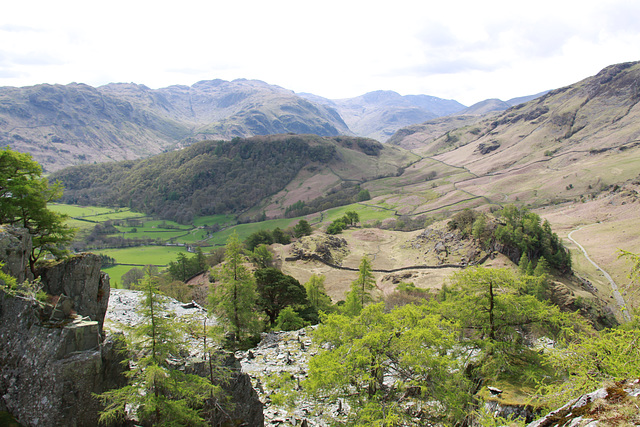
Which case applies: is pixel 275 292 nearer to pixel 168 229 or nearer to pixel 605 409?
pixel 605 409

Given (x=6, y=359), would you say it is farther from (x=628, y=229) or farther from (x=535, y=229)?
(x=628, y=229)

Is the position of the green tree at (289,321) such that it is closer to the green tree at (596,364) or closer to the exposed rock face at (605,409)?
the green tree at (596,364)

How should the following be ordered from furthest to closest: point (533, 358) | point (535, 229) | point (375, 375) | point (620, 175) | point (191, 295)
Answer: point (620, 175) < point (535, 229) < point (191, 295) < point (533, 358) < point (375, 375)

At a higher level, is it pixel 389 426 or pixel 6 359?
pixel 6 359

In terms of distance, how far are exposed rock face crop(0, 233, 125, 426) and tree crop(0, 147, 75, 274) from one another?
149 inches

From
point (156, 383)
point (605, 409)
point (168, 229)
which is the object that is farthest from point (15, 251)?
point (168, 229)

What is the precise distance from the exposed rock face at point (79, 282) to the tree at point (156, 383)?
462 cm

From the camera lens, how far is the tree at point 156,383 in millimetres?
14008

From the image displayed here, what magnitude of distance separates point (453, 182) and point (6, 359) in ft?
603

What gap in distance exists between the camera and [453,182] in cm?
17612

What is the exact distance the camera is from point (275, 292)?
4031 cm

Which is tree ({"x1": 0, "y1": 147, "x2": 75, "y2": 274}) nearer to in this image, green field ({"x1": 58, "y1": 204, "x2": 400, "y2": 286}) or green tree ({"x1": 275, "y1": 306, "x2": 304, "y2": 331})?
green tree ({"x1": 275, "y1": 306, "x2": 304, "y2": 331})

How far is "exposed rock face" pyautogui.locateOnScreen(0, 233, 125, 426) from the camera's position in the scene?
13.6 meters

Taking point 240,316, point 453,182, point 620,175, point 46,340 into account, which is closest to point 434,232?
point 240,316
